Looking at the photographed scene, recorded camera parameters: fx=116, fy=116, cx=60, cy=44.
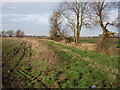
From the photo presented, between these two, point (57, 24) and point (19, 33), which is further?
point (19, 33)

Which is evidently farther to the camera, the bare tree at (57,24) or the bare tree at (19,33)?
the bare tree at (19,33)

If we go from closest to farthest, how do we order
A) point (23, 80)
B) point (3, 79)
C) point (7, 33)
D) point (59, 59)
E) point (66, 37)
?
1. point (23, 80)
2. point (3, 79)
3. point (59, 59)
4. point (66, 37)
5. point (7, 33)

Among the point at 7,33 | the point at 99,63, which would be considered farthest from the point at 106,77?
the point at 7,33

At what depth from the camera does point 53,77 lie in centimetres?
784

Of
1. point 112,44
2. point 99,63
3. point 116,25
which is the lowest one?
point 99,63

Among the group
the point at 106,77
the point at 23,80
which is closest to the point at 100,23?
the point at 106,77

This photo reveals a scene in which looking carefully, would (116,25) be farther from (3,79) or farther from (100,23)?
(3,79)

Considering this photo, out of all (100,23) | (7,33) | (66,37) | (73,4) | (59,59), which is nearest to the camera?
(59,59)

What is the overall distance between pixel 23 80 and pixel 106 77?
18.5ft

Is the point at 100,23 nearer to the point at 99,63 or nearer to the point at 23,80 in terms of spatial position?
the point at 99,63

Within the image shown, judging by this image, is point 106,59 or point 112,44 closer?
point 106,59

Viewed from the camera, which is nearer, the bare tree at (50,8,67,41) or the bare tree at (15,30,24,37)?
the bare tree at (50,8,67,41)

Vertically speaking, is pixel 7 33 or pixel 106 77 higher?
pixel 7 33

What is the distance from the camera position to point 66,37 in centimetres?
2612
